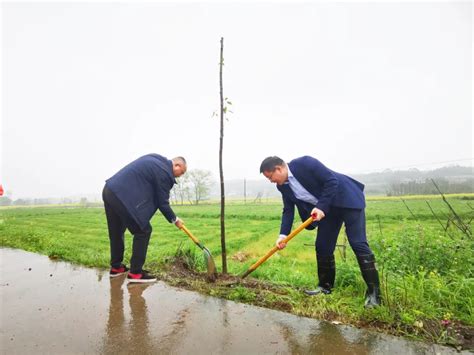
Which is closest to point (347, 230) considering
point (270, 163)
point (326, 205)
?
point (326, 205)

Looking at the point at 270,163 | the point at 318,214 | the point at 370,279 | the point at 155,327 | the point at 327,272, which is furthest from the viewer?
the point at 327,272

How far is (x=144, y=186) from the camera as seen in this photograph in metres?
3.74

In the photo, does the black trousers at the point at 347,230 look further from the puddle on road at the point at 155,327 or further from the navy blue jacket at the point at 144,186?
the navy blue jacket at the point at 144,186

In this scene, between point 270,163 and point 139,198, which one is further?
point 139,198

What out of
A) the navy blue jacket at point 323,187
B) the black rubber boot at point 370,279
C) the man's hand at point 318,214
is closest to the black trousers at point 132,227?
the navy blue jacket at point 323,187

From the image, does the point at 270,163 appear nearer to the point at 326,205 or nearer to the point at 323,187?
the point at 323,187

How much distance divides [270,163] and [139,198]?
1.77m

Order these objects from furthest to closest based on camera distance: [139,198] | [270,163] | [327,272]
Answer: [139,198] < [327,272] < [270,163]

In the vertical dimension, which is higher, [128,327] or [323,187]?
[323,187]

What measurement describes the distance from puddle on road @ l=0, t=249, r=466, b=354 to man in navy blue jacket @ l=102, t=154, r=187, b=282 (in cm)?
41

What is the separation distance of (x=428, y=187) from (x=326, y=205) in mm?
50741

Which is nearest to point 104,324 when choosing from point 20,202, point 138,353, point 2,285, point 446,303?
point 138,353

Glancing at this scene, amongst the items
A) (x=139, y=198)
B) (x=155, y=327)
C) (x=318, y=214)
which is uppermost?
(x=139, y=198)

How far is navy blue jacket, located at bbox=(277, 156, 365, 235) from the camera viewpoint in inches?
118
